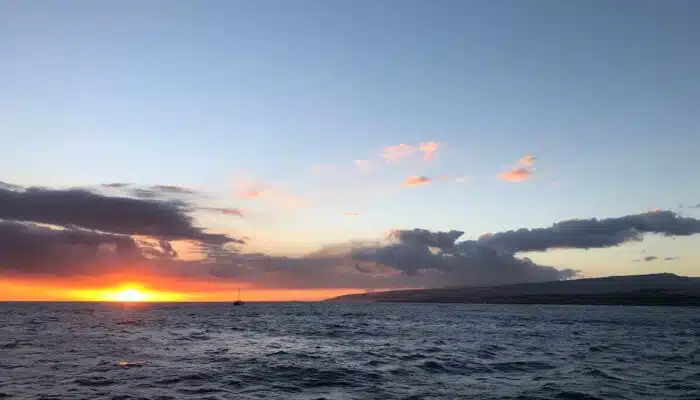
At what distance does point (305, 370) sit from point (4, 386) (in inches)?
941

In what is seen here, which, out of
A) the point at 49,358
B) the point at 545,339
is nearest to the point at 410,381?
the point at 49,358

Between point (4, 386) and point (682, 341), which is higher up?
point (4, 386)

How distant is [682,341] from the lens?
78.2 m

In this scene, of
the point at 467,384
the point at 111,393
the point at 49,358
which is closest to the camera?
the point at 111,393

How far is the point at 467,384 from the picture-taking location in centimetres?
3956

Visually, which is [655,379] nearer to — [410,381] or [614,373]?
[614,373]

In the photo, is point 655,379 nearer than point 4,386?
No

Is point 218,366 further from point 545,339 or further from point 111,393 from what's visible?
point 545,339

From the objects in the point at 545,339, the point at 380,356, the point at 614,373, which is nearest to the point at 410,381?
the point at 380,356

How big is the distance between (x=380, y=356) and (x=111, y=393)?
31329 mm

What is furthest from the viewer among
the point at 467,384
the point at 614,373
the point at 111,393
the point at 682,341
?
the point at 682,341

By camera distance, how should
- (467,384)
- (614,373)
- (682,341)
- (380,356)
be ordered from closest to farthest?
(467,384)
(614,373)
(380,356)
(682,341)

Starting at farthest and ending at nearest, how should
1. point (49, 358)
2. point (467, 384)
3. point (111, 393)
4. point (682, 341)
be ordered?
point (682, 341) → point (49, 358) → point (467, 384) → point (111, 393)

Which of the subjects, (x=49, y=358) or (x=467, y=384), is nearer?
(x=467, y=384)
